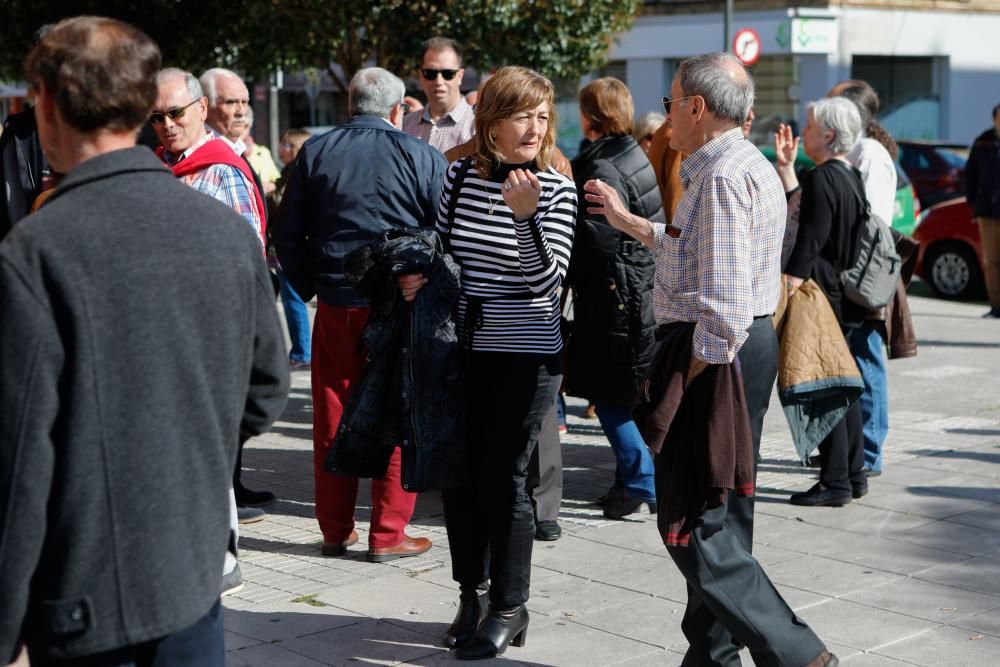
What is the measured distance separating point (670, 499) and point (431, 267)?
1177mm

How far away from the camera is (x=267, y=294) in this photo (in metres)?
2.73

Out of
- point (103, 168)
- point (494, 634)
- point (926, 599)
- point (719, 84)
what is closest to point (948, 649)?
point (926, 599)

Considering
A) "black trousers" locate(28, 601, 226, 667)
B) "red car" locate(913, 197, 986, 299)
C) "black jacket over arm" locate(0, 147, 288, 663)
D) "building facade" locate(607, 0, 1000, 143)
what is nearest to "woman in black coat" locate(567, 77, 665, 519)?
"black trousers" locate(28, 601, 226, 667)

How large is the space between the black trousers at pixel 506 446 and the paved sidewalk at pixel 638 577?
30cm

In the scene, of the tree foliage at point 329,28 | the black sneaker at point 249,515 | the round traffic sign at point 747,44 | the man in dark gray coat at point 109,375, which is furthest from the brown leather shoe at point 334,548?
the round traffic sign at point 747,44

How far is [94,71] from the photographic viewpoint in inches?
94.8

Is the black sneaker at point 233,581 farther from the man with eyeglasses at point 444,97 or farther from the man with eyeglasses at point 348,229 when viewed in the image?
the man with eyeglasses at point 444,97

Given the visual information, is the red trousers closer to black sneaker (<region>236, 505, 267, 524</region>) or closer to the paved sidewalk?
the paved sidewalk

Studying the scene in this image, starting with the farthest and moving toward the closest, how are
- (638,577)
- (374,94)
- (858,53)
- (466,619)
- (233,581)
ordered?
(858,53) → (374,94) → (638,577) → (233,581) → (466,619)

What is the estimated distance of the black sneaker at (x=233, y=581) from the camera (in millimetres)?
4898

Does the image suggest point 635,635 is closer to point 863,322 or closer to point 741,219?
point 741,219

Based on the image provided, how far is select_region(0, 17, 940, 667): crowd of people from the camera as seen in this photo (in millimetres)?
2359

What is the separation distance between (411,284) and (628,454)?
1977 millimetres

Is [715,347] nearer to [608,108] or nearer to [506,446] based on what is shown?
[506,446]
